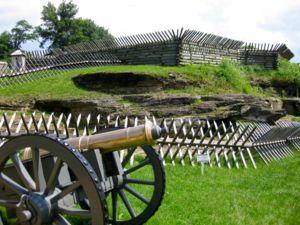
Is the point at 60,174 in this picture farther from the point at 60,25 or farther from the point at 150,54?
the point at 60,25

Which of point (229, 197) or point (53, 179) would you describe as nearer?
point (53, 179)

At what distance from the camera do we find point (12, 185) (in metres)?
4.76

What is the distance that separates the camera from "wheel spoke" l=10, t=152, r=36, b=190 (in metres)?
4.68

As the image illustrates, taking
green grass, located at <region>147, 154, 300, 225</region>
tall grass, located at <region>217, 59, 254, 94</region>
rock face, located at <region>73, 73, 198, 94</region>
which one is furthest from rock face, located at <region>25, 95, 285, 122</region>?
green grass, located at <region>147, 154, 300, 225</region>

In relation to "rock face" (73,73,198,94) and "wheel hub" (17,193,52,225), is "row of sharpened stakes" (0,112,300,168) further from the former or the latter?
"wheel hub" (17,193,52,225)

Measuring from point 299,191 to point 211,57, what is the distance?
16.1 m

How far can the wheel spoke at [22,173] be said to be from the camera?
15.4 feet

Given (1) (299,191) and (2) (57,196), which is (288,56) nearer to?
(1) (299,191)

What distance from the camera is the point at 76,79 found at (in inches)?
800

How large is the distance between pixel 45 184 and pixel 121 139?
92 cm

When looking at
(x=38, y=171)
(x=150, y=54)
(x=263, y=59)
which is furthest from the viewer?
(x=263, y=59)

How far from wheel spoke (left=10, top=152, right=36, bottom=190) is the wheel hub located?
0.15 meters

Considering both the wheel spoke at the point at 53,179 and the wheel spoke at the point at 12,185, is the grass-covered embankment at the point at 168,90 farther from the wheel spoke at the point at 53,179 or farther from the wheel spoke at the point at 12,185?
the wheel spoke at the point at 53,179

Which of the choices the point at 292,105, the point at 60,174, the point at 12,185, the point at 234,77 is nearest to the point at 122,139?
the point at 60,174
